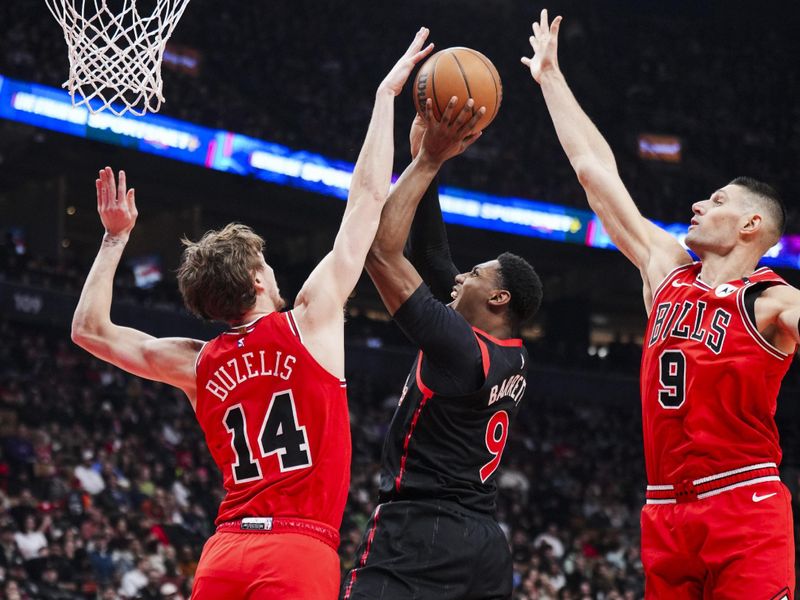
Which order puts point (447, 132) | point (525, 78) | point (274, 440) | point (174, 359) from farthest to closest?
point (525, 78) → point (447, 132) → point (174, 359) → point (274, 440)

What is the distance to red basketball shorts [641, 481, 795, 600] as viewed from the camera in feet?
11.1

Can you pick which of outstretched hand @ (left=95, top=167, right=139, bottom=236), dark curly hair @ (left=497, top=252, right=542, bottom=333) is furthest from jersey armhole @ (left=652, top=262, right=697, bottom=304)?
outstretched hand @ (left=95, top=167, right=139, bottom=236)

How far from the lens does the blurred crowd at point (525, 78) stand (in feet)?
67.0

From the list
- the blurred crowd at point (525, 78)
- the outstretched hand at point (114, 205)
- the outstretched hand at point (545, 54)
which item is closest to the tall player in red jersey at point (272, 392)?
the outstretched hand at point (114, 205)

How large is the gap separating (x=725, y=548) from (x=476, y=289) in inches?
48.1

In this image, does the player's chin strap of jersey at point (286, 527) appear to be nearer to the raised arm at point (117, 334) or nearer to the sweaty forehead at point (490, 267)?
the raised arm at point (117, 334)

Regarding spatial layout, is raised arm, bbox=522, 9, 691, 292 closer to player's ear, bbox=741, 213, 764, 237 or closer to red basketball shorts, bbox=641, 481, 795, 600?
player's ear, bbox=741, 213, 764, 237

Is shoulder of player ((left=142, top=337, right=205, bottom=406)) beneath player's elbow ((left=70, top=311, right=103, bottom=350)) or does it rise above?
beneath

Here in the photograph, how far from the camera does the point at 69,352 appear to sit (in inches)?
665

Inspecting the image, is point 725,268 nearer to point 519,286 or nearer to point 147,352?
point 519,286

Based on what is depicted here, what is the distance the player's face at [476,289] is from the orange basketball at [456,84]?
514mm

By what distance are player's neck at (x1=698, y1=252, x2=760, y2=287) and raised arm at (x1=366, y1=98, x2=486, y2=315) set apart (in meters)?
0.98

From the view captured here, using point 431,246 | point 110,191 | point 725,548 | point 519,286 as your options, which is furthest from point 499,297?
point 110,191

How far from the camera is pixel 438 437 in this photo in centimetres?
363
